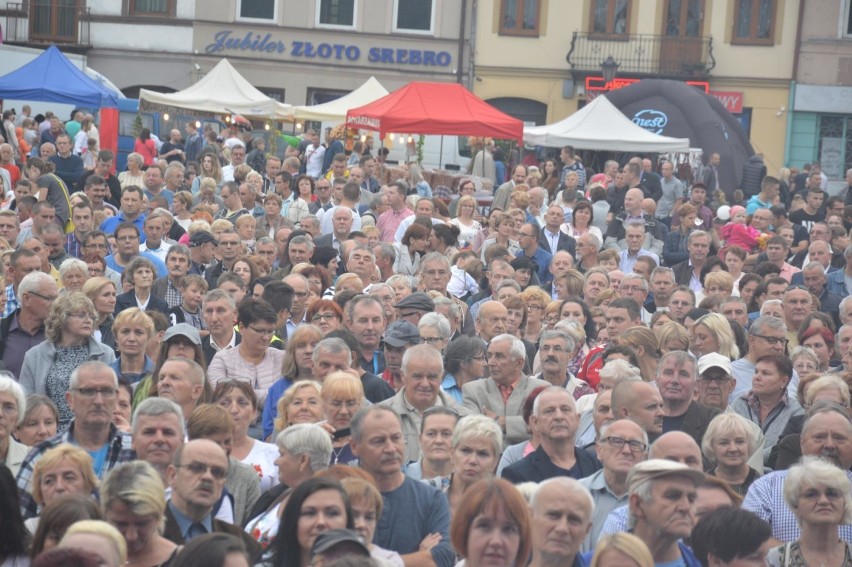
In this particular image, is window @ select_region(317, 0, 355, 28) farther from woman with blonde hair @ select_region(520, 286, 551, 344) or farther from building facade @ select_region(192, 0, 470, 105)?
woman with blonde hair @ select_region(520, 286, 551, 344)

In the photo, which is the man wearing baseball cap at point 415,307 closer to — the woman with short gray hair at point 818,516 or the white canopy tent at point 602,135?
the woman with short gray hair at point 818,516

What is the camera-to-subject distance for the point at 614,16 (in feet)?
119

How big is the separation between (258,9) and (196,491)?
108ft

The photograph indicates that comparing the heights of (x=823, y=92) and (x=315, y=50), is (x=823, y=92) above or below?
below

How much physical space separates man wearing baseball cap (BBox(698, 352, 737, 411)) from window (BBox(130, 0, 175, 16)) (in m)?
31.1

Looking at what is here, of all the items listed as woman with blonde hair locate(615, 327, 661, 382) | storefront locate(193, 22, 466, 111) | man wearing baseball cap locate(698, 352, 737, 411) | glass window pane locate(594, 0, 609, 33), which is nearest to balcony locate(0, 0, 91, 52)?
storefront locate(193, 22, 466, 111)

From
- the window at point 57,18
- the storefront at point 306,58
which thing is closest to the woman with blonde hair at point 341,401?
the storefront at point 306,58

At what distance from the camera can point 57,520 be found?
5.22 meters

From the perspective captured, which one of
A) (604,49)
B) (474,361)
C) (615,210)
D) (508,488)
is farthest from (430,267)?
(604,49)

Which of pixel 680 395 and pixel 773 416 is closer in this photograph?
pixel 680 395

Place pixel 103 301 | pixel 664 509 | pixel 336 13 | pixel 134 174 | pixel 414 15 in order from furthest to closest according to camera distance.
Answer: pixel 336 13 → pixel 414 15 → pixel 134 174 → pixel 103 301 → pixel 664 509

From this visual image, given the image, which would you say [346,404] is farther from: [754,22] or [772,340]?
[754,22]

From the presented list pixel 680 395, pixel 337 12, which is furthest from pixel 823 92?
pixel 680 395

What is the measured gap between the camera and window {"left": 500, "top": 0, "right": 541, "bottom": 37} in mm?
36625
